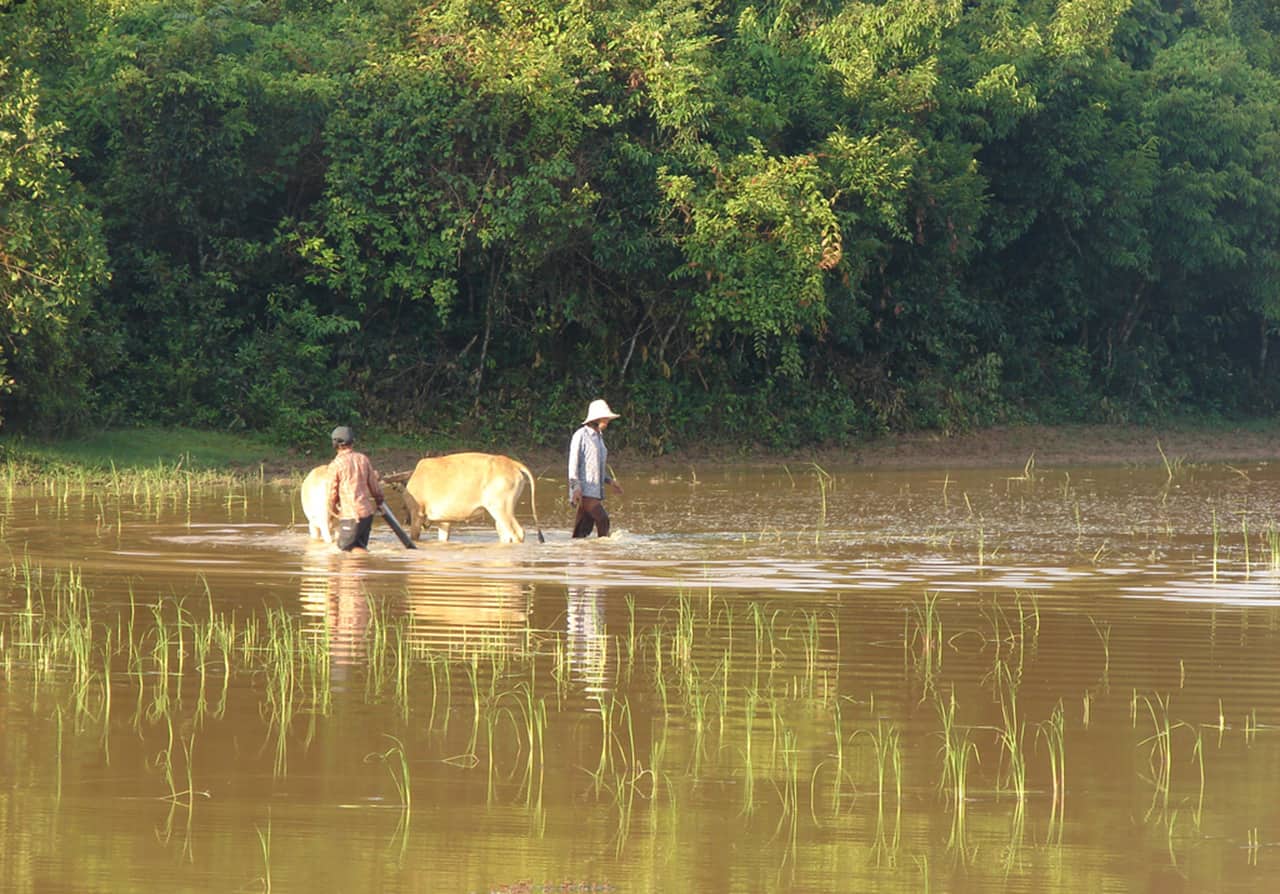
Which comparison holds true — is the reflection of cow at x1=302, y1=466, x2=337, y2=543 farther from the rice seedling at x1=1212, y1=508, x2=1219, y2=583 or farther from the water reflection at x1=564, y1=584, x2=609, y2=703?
the rice seedling at x1=1212, y1=508, x2=1219, y2=583

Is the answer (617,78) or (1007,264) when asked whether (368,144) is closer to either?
(617,78)

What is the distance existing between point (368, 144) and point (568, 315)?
3.47 meters

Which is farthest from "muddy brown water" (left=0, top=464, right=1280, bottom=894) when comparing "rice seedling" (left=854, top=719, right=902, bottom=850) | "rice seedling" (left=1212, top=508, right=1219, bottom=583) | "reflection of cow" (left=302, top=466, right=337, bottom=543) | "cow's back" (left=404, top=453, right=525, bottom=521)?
"cow's back" (left=404, top=453, right=525, bottom=521)

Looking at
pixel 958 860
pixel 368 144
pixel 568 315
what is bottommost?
pixel 958 860

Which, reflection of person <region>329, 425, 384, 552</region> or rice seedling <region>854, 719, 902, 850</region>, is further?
reflection of person <region>329, 425, 384, 552</region>

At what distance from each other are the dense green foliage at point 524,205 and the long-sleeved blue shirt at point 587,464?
8.69 meters

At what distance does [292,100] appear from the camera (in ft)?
80.3

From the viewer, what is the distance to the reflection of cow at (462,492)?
14.4 m

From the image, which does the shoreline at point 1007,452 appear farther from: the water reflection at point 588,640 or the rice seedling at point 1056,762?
the rice seedling at point 1056,762

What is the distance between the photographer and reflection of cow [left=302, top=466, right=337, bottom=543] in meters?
14.1

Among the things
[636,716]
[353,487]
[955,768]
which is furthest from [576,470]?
[955,768]

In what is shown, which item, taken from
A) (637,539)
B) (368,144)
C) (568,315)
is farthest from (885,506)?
(368,144)

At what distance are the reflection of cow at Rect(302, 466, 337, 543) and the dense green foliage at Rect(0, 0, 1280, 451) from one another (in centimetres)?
738

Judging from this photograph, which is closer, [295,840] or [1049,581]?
[295,840]
